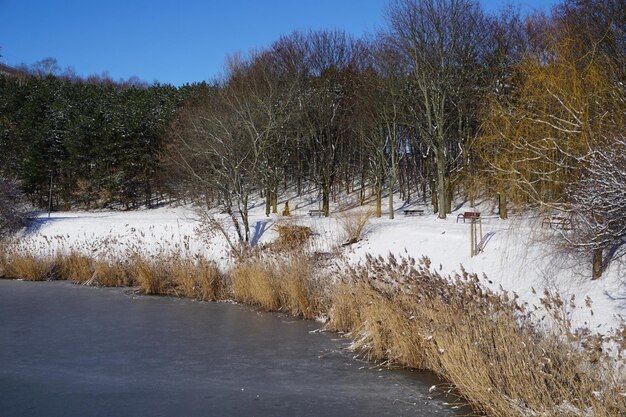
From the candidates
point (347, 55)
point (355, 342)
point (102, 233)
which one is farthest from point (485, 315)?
point (347, 55)

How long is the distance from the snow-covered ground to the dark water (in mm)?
2368

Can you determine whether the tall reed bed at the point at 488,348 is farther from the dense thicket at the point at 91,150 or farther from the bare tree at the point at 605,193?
the dense thicket at the point at 91,150

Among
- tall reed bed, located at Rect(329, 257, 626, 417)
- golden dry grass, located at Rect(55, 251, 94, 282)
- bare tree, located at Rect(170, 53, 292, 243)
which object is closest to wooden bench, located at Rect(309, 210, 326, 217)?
bare tree, located at Rect(170, 53, 292, 243)

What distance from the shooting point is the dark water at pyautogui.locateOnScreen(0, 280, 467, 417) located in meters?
8.08

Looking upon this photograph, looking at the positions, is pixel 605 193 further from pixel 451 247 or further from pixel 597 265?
pixel 451 247

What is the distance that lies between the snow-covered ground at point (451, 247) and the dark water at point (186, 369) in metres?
2.37

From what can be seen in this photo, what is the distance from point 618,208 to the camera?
826 centimetres

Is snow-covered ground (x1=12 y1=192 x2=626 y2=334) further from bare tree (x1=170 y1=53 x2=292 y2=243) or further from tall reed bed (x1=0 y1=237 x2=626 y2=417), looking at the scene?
bare tree (x1=170 y1=53 x2=292 y2=243)

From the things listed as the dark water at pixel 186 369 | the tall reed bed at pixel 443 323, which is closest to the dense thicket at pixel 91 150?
the tall reed bed at pixel 443 323

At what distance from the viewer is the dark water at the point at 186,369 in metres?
8.08

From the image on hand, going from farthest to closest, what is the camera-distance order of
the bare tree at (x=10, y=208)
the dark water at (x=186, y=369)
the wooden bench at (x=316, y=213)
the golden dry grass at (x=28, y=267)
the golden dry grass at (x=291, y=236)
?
1. the wooden bench at (x=316, y=213)
2. the bare tree at (x=10, y=208)
3. the golden dry grass at (x=28, y=267)
4. the golden dry grass at (x=291, y=236)
5. the dark water at (x=186, y=369)

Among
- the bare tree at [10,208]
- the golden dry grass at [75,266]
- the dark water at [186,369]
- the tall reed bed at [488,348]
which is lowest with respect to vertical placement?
the dark water at [186,369]

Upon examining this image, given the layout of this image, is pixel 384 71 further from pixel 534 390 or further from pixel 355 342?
pixel 534 390

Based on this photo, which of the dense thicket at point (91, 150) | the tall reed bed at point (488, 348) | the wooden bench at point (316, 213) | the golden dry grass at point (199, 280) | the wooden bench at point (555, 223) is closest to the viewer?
the tall reed bed at point (488, 348)
